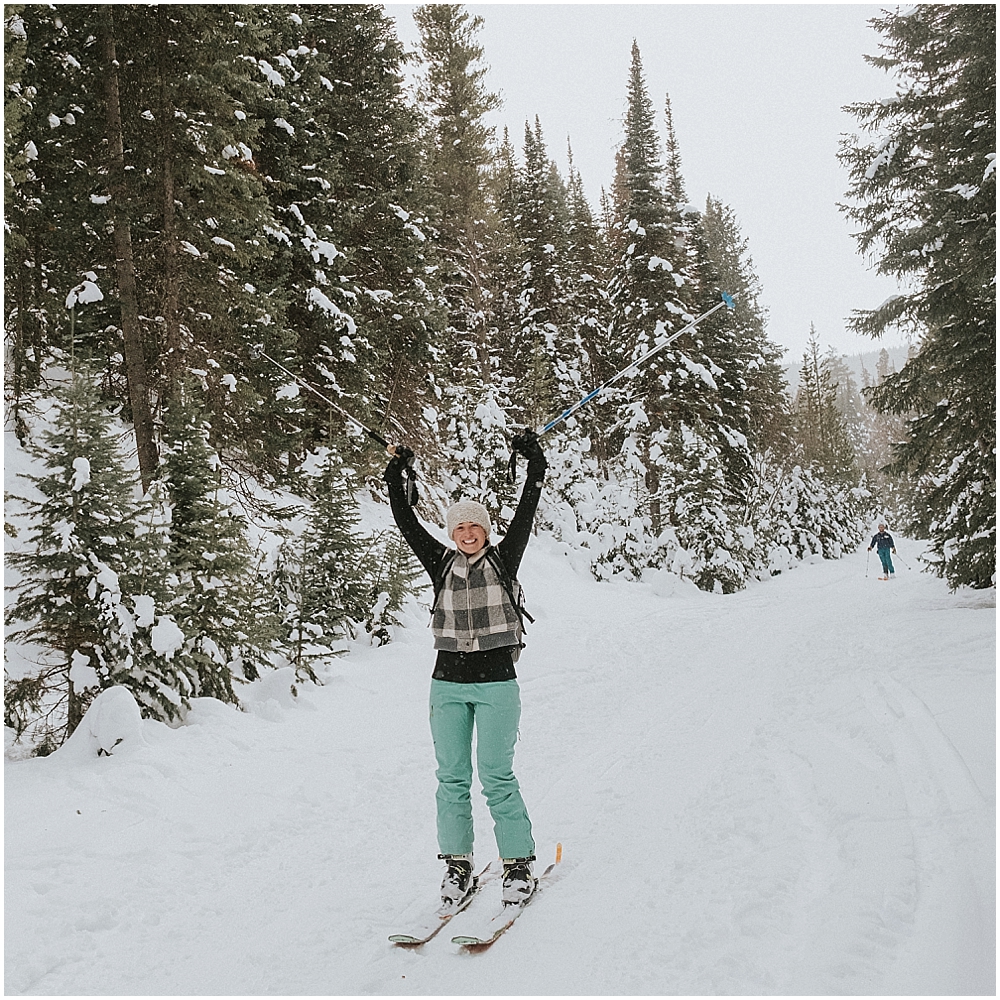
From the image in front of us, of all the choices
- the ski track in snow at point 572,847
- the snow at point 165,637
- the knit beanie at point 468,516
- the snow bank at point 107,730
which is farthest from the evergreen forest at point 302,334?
the knit beanie at point 468,516

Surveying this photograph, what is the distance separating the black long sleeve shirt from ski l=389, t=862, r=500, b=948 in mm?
1217

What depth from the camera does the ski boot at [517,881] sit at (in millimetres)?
4141

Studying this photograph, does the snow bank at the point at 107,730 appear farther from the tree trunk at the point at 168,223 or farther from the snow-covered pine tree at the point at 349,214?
the snow-covered pine tree at the point at 349,214

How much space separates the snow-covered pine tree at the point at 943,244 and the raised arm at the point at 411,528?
991cm

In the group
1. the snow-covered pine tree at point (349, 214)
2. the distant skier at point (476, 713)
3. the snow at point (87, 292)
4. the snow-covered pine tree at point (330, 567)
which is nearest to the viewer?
the distant skier at point (476, 713)

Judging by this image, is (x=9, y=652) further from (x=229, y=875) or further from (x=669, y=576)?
(x=669, y=576)

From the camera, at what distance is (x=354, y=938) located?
3.96 m

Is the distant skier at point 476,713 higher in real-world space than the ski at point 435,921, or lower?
higher

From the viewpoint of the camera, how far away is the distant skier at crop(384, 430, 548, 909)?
424 cm

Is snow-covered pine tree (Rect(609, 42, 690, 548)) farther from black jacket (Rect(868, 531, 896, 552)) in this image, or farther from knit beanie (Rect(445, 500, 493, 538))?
knit beanie (Rect(445, 500, 493, 538))

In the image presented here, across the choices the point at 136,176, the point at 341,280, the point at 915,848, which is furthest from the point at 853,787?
the point at 341,280

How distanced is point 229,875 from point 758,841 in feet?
10.9

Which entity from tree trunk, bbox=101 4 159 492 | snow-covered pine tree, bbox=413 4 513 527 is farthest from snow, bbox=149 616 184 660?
snow-covered pine tree, bbox=413 4 513 527

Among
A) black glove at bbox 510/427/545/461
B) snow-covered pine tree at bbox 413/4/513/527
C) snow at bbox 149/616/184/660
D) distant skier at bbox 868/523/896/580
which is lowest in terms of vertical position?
distant skier at bbox 868/523/896/580
